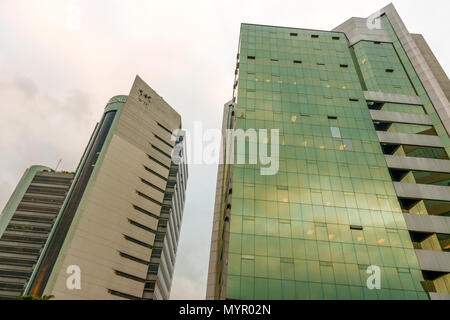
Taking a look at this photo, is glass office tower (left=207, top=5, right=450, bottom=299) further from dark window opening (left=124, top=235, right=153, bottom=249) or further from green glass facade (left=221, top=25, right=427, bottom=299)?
dark window opening (left=124, top=235, right=153, bottom=249)

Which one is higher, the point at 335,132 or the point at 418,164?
the point at 335,132

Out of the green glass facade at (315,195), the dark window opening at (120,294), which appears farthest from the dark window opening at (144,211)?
the green glass facade at (315,195)

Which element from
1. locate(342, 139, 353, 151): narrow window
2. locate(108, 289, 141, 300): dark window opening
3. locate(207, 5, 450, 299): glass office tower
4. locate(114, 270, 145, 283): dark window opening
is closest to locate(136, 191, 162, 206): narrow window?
locate(114, 270, 145, 283): dark window opening

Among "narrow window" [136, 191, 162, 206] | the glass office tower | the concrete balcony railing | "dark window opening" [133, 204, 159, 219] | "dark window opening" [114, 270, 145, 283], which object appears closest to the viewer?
the glass office tower

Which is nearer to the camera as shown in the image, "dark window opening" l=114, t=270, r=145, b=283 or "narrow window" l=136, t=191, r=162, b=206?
"dark window opening" l=114, t=270, r=145, b=283

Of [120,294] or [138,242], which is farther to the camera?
[138,242]

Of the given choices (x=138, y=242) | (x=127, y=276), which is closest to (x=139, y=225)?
(x=138, y=242)

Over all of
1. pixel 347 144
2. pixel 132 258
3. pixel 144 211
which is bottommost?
pixel 132 258

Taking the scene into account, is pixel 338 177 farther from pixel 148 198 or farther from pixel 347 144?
pixel 148 198

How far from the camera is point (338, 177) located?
107 feet

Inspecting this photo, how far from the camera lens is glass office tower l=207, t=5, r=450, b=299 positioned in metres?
26.2

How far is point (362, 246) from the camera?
91.4ft

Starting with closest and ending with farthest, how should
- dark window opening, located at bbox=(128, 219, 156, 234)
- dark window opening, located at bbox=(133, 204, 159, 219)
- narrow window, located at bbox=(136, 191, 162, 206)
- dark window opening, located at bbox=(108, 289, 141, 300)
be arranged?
dark window opening, located at bbox=(108, 289, 141, 300) → dark window opening, located at bbox=(128, 219, 156, 234) → dark window opening, located at bbox=(133, 204, 159, 219) → narrow window, located at bbox=(136, 191, 162, 206)
